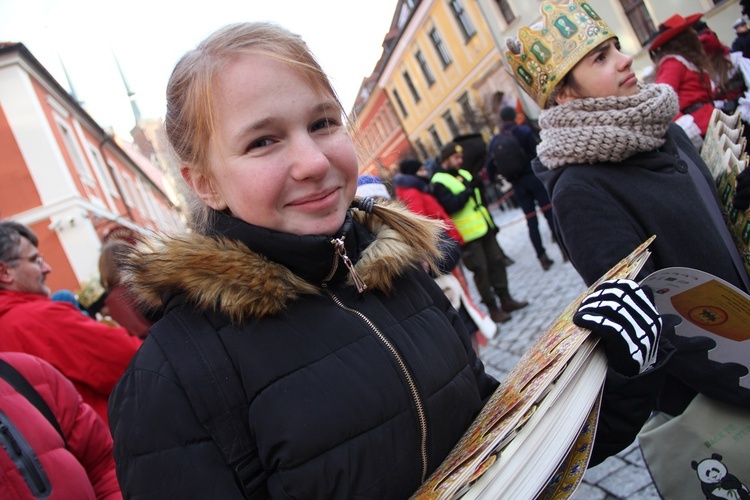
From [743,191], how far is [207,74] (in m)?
1.68

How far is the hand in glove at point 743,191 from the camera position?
173 centimetres

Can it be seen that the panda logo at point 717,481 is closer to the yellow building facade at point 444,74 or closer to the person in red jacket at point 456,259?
the person in red jacket at point 456,259

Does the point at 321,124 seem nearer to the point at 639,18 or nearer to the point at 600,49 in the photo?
the point at 600,49

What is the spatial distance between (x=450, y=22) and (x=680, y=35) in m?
21.0

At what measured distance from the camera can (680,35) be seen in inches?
163

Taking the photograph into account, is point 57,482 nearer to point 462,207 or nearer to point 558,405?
point 558,405

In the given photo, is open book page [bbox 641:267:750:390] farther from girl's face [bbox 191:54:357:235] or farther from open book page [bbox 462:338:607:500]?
girl's face [bbox 191:54:357:235]

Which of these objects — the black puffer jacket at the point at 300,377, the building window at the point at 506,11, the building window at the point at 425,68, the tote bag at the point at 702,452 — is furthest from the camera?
the building window at the point at 425,68

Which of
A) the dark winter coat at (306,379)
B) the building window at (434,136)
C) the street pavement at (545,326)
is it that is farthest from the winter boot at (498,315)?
the building window at (434,136)

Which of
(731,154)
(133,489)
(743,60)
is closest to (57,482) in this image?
Result: (133,489)

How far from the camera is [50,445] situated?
1740 millimetres

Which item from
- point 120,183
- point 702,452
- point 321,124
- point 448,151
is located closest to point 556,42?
point 321,124

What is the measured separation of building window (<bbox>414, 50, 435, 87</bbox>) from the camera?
28.4 metres

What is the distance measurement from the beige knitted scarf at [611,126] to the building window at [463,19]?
22.1 m
